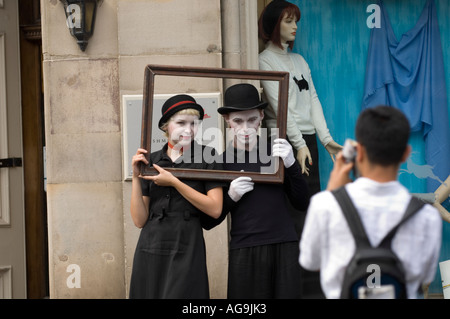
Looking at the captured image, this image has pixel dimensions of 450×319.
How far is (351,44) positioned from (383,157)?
3.04m

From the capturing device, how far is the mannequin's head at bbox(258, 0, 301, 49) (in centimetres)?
504

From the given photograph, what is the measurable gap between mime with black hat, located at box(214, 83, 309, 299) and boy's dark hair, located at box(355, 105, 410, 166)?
1.04m

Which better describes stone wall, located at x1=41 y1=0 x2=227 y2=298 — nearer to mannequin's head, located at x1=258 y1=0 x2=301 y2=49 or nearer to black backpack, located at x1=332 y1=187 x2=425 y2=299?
mannequin's head, located at x1=258 y1=0 x2=301 y2=49

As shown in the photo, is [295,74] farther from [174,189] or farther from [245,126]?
[174,189]

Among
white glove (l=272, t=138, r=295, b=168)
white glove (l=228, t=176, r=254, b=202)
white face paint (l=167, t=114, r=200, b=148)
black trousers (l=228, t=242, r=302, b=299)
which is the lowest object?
black trousers (l=228, t=242, r=302, b=299)

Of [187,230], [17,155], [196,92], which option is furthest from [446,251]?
[17,155]

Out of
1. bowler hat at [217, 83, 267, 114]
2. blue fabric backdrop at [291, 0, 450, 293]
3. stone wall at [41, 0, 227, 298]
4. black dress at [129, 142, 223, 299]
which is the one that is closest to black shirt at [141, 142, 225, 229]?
black dress at [129, 142, 223, 299]

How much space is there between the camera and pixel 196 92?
15.1ft

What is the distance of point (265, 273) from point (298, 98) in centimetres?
203

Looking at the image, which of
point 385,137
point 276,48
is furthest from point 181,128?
point 276,48

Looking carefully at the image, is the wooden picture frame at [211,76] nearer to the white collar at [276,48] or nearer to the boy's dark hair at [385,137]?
the boy's dark hair at [385,137]

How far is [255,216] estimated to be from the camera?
3389 mm

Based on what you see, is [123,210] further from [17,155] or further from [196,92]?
[17,155]
